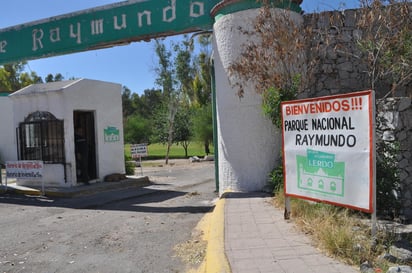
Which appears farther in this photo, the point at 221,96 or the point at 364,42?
the point at 221,96

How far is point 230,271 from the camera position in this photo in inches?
163

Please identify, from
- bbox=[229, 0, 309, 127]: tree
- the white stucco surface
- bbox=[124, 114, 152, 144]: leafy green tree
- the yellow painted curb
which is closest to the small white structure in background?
bbox=[229, 0, 309, 127]: tree

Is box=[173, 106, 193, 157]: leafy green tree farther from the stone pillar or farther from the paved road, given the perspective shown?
the stone pillar

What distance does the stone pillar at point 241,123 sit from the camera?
909 cm

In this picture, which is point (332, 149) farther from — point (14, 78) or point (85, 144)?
point (14, 78)

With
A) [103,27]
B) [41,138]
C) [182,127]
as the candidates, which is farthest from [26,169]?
[182,127]

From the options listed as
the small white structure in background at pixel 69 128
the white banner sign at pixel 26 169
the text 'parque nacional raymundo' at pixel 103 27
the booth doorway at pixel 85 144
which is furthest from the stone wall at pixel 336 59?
the white banner sign at pixel 26 169

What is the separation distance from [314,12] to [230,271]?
7.19 metres

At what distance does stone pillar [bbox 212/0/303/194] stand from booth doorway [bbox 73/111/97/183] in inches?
241

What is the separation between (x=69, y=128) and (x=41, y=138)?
1296 millimetres

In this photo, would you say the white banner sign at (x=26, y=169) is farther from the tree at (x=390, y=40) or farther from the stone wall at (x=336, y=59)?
the tree at (x=390, y=40)

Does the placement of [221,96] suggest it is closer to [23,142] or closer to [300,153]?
[300,153]

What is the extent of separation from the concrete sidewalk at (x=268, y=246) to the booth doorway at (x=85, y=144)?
309 inches

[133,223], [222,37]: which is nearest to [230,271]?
[133,223]
